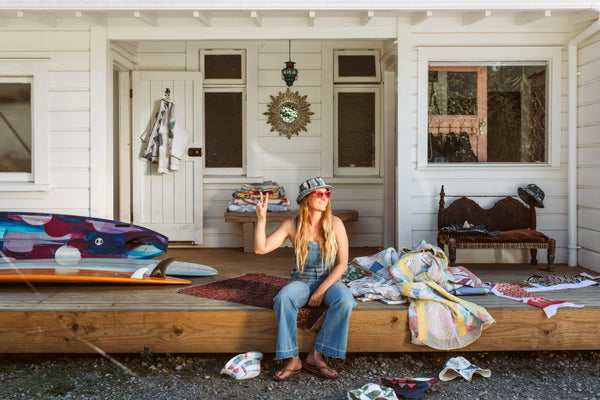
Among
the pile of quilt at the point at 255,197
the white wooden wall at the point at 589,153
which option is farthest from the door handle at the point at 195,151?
the white wooden wall at the point at 589,153

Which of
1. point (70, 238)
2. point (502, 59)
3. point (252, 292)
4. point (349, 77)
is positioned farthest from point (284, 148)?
point (252, 292)

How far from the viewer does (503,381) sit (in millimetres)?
3875

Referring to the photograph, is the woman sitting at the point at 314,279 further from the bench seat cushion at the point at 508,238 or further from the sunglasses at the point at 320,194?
the bench seat cushion at the point at 508,238

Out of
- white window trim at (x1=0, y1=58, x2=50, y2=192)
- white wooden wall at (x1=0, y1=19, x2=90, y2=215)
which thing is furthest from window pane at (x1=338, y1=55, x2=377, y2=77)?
white window trim at (x1=0, y1=58, x2=50, y2=192)

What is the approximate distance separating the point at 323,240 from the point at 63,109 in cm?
341

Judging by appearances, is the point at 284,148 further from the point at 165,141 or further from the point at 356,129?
the point at 165,141

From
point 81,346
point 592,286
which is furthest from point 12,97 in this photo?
point 592,286

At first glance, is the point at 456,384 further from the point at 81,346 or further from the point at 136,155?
the point at 136,155

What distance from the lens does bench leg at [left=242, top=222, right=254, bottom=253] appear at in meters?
7.02

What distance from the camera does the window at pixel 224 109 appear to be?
757cm

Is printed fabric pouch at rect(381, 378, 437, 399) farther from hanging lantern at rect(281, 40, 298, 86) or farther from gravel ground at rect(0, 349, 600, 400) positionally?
hanging lantern at rect(281, 40, 298, 86)

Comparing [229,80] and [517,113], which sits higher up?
[229,80]

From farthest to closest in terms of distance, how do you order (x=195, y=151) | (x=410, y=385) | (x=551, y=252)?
1. (x=195, y=151)
2. (x=551, y=252)
3. (x=410, y=385)

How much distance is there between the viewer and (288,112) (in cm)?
756
